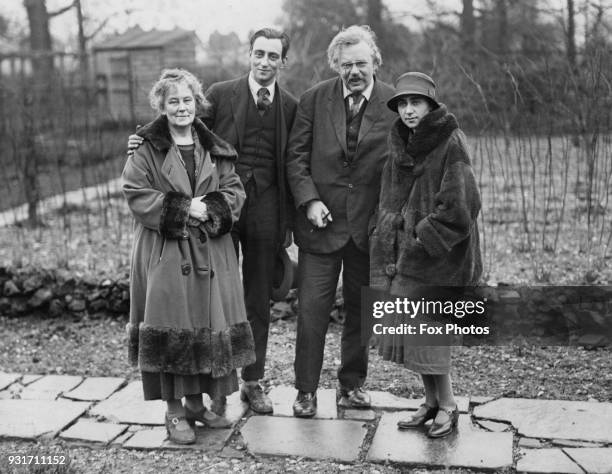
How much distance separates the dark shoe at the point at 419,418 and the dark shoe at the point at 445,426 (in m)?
0.07

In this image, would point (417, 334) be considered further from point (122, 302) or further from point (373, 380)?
point (122, 302)

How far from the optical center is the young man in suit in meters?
3.98

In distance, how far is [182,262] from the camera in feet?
11.9

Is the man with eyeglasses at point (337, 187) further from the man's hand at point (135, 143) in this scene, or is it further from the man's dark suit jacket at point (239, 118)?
the man's hand at point (135, 143)

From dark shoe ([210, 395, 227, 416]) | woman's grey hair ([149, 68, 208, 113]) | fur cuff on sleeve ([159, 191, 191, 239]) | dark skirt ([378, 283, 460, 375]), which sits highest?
woman's grey hair ([149, 68, 208, 113])

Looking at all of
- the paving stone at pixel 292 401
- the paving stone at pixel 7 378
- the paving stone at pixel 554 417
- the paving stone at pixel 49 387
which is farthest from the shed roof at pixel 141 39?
the paving stone at pixel 554 417

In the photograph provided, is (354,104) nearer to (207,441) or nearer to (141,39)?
(207,441)

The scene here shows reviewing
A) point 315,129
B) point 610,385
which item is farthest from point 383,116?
point 610,385

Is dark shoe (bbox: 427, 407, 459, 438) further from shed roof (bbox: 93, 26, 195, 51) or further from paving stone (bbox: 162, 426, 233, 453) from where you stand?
shed roof (bbox: 93, 26, 195, 51)

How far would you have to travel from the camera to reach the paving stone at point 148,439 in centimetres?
373

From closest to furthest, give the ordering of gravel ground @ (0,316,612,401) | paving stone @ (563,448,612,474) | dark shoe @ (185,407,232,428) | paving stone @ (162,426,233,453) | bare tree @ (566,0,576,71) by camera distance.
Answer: paving stone @ (563,448,612,474)
paving stone @ (162,426,233,453)
dark shoe @ (185,407,232,428)
gravel ground @ (0,316,612,401)
bare tree @ (566,0,576,71)

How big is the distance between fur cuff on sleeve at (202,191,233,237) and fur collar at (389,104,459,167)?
83 cm

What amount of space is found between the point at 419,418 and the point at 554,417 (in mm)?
684

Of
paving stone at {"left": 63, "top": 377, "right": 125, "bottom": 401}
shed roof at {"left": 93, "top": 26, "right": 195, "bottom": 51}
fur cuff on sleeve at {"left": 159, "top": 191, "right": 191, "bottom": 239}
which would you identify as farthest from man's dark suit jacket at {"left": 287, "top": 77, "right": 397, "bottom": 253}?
shed roof at {"left": 93, "top": 26, "right": 195, "bottom": 51}
